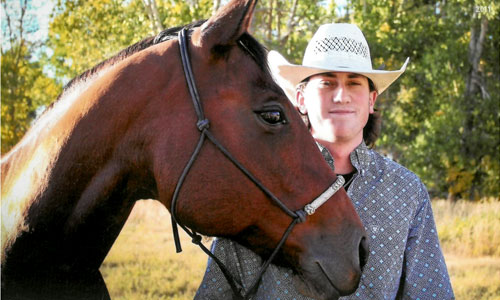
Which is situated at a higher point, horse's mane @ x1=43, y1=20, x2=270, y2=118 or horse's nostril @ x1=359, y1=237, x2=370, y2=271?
horse's mane @ x1=43, y1=20, x2=270, y2=118

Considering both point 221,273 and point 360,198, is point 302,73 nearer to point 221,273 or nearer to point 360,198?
point 360,198

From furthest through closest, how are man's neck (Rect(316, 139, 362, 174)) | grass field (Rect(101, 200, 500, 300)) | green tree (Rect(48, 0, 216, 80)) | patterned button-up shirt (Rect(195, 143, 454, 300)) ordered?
green tree (Rect(48, 0, 216, 80))
grass field (Rect(101, 200, 500, 300))
man's neck (Rect(316, 139, 362, 174))
patterned button-up shirt (Rect(195, 143, 454, 300))

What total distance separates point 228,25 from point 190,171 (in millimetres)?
575

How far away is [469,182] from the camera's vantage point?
12867 mm

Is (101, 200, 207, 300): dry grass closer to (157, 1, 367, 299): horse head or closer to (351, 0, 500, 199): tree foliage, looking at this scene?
(157, 1, 367, 299): horse head

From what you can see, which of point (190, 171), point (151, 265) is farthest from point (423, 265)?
point (151, 265)

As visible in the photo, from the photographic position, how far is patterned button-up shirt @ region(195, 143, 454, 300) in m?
2.26

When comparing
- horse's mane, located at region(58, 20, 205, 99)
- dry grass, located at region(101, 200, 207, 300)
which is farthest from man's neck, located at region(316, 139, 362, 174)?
dry grass, located at region(101, 200, 207, 300)

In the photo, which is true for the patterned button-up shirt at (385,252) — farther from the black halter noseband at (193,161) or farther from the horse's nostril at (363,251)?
the black halter noseband at (193,161)

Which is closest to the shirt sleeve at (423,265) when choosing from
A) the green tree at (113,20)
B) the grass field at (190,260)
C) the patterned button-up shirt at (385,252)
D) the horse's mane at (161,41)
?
the patterned button-up shirt at (385,252)

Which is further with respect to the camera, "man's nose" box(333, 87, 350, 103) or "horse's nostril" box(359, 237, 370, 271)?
"man's nose" box(333, 87, 350, 103)

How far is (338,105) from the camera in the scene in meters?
2.43

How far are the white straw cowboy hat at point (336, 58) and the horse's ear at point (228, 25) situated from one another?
587mm

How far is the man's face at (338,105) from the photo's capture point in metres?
2.42
